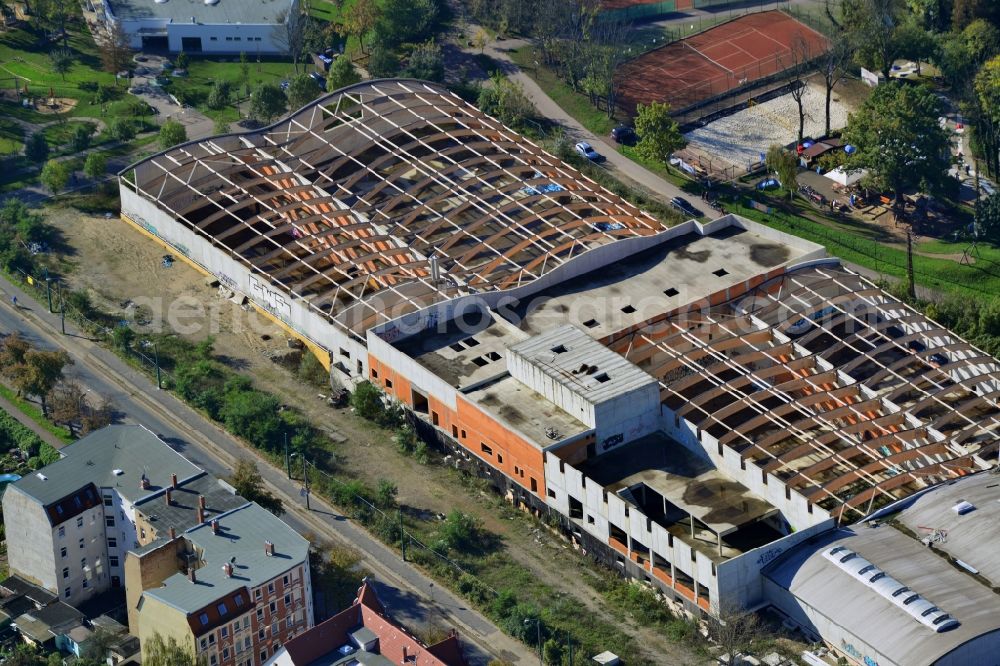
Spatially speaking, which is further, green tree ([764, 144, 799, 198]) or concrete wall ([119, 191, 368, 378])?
green tree ([764, 144, 799, 198])

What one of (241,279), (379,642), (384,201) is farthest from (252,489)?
(384,201)

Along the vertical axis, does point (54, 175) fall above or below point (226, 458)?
above

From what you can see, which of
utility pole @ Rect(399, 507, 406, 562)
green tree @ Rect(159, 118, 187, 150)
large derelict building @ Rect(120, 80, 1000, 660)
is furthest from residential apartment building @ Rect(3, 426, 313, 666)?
green tree @ Rect(159, 118, 187, 150)

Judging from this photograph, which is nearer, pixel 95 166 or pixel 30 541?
pixel 30 541

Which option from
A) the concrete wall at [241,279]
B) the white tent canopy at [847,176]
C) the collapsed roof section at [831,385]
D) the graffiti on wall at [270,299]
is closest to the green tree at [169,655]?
the concrete wall at [241,279]

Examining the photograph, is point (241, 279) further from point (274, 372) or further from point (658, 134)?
point (658, 134)

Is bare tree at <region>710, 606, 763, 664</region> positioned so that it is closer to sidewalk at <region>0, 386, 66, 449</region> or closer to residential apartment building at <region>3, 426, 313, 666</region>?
residential apartment building at <region>3, 426, 313, 666</region>
